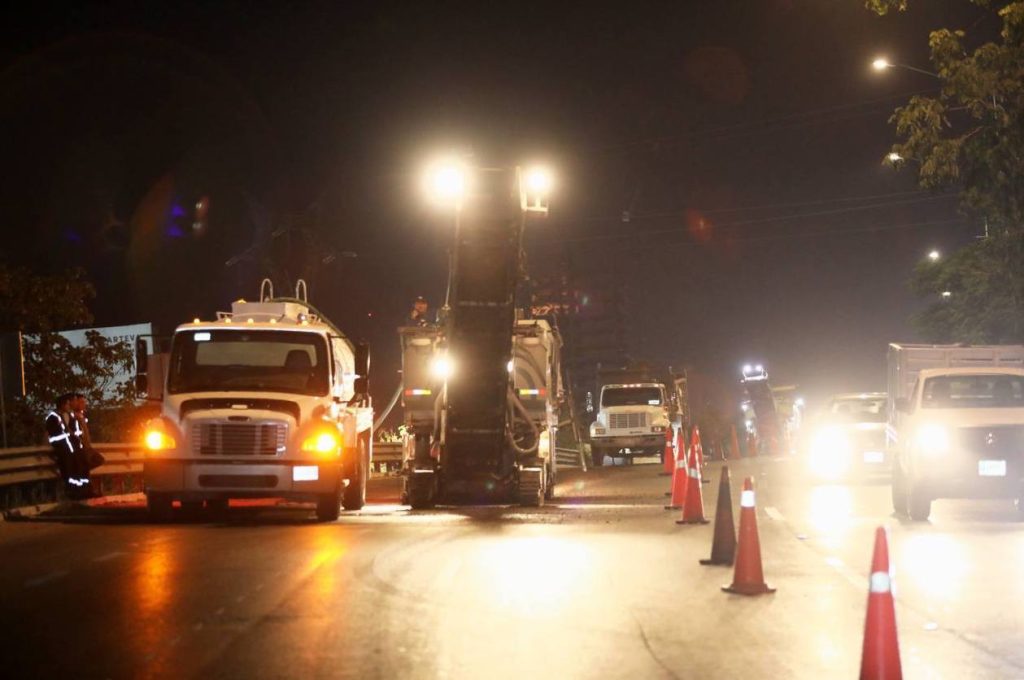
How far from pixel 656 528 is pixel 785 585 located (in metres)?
5.66

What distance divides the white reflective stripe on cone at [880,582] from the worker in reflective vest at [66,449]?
54.3ft

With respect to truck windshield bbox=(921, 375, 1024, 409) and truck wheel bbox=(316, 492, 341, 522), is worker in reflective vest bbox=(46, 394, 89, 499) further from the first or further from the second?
truck windshield bbox=(921, 375, 1024, 409)

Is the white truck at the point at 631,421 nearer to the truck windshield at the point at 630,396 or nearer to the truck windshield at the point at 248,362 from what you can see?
the truck windshield at the point at 630,396

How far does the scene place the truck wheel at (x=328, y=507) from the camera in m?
19.0

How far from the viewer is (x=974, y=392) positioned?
2081 centimetres

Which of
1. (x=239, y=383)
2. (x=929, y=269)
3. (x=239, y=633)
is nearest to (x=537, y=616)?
(x=239, y=633)

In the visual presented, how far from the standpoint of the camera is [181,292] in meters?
54.1

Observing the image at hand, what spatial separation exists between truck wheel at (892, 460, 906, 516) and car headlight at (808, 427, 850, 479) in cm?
950

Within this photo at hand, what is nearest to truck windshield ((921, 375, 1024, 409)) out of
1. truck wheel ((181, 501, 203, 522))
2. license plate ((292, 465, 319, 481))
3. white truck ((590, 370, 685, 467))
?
license plate ((292, 465, 319, 481))

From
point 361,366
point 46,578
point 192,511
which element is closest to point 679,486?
point 361,366

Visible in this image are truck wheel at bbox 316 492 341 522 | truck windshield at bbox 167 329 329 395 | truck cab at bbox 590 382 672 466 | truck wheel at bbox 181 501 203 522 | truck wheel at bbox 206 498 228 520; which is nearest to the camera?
truck wheel at bbox 316 492 341 522

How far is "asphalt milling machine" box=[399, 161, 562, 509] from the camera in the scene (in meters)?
21.5

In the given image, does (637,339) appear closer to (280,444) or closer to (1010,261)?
(1010,261)

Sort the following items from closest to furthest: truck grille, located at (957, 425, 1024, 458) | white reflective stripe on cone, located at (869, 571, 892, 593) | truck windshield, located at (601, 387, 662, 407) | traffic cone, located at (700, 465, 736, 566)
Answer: white reflective stripe on cone, located at (869, 571, 892, 593) < traffic cone, located at (700, 465, 736, 566) < truck grille, located at (957, 425, 1024, 458) < truck windshield, located at (601, 387, 662, 407)
